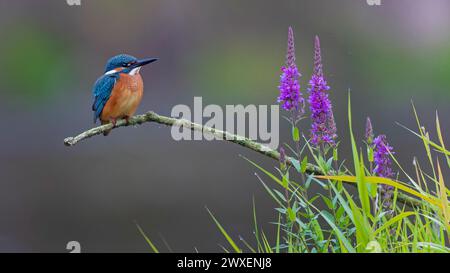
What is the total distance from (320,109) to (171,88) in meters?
6.69

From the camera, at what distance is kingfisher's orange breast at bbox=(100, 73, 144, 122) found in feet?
9.89

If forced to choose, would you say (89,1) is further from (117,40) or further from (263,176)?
(263,176)

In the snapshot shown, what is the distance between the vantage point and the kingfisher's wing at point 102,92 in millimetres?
3148

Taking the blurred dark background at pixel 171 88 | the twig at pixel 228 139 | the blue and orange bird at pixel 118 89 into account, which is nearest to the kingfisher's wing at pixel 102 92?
the blue and orange bird at pixel 118 89

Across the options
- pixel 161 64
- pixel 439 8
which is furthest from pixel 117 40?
pixel 439 8

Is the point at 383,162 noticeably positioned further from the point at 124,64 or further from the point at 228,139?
the point at 124,64

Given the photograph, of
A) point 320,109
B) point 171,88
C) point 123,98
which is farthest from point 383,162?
point 171,88

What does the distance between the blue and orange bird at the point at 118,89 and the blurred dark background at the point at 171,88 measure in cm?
327

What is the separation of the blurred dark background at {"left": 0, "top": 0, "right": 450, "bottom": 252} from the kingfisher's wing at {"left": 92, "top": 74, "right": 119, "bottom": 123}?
325 centimetres

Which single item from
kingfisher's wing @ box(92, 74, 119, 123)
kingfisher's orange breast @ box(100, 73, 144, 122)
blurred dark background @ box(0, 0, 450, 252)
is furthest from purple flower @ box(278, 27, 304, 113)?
blurred dark background @ box(0, 0, 450, 252)

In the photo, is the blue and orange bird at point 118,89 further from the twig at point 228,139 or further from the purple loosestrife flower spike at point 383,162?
the purple loosestrife flower spike at point 383,162

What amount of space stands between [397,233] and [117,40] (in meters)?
7.37

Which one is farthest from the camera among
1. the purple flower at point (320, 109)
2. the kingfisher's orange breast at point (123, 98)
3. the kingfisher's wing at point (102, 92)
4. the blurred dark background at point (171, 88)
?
the blurred dark background at point (171, 88)

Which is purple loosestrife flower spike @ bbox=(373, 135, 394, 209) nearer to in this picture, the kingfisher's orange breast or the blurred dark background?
the kingfisher's orange breast
